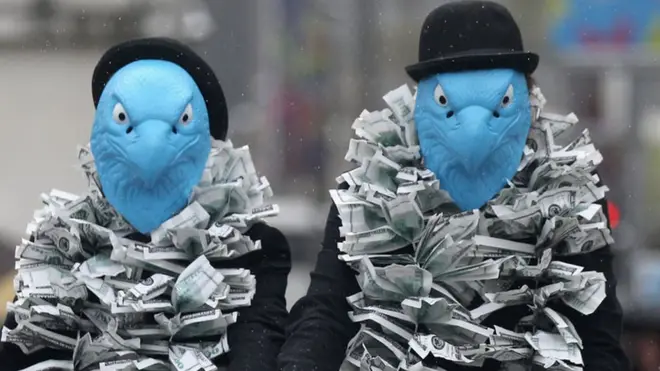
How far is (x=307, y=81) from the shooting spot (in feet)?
7.95

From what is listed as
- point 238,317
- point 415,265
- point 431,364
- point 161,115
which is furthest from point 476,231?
point 161,115

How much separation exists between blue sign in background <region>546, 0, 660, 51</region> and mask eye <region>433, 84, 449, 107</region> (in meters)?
0.81

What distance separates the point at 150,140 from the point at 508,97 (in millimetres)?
622

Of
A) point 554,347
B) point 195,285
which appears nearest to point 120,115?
point 195,285

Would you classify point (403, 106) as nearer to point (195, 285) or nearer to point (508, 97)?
point (508, 97)

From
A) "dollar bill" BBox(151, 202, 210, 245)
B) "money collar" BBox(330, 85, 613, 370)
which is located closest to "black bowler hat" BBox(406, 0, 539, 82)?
"money collar" BBox(330, 85, 613, 370)

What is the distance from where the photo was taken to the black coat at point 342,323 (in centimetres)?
158

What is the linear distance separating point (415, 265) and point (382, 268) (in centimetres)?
6

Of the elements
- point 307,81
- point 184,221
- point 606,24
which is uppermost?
point 606,24

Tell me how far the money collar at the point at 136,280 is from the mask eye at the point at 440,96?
37 centimetres

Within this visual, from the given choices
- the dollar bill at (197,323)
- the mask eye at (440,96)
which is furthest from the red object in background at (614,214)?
the dollar bill at (197,323)

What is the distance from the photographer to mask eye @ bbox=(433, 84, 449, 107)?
161 centimetres

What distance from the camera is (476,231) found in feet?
5.32

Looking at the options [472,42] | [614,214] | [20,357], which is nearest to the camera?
[472,42]
